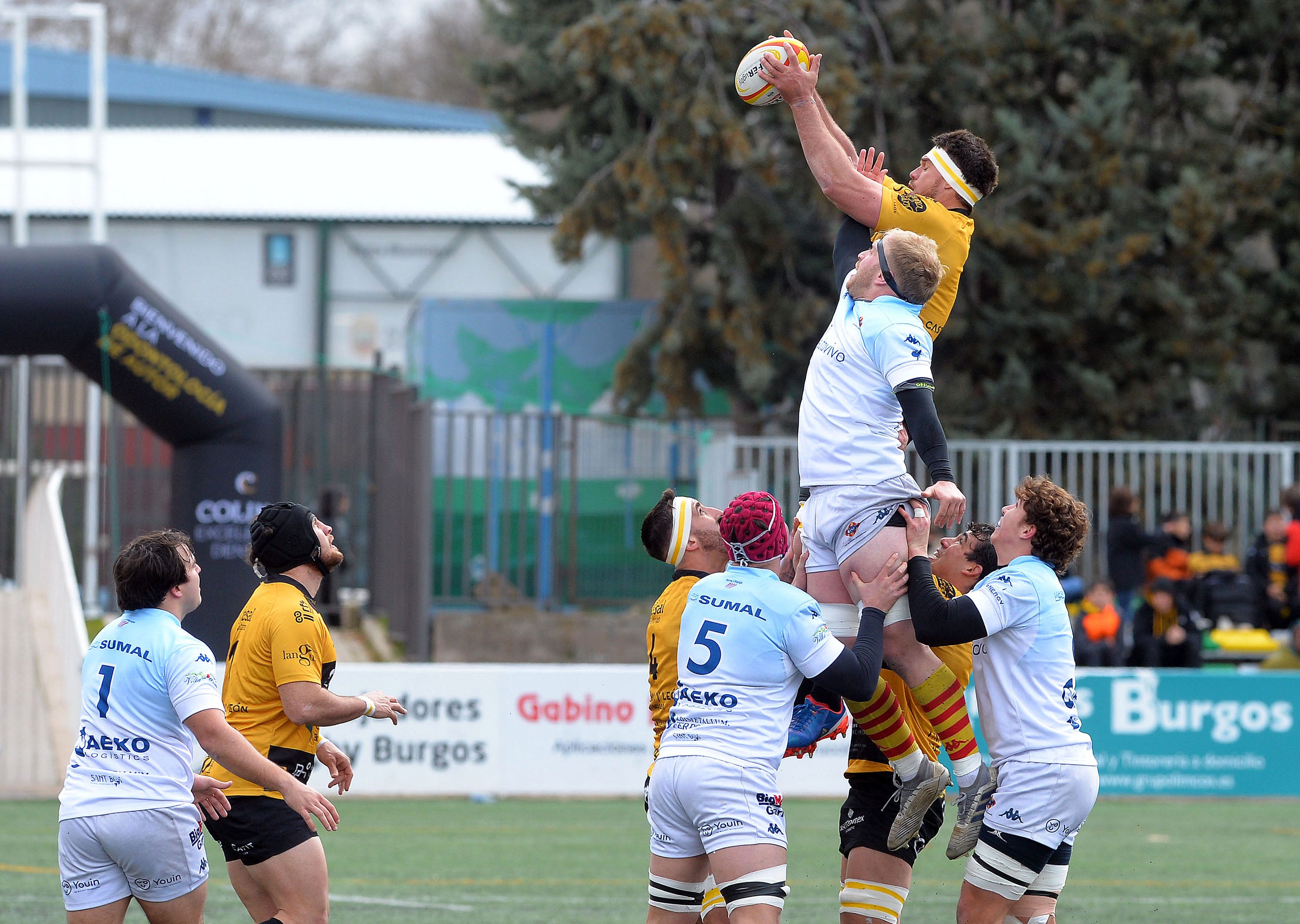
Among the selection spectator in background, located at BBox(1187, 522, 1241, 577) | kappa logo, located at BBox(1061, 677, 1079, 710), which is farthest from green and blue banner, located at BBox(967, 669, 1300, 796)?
kappa logo, located at BBox(1061, 677, 1079, 710)

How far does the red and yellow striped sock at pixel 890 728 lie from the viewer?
228 inches

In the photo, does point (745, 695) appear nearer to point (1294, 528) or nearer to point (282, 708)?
point (282, 708)

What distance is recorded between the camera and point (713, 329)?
18578 millimetres

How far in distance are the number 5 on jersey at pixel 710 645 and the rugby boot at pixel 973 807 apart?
3.98 feet

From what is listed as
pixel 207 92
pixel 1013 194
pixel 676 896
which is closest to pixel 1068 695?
pixel 676 896

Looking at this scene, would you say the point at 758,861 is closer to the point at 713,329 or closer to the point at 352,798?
the point at 352,798

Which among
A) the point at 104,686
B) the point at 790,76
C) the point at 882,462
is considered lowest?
the point at 104,686

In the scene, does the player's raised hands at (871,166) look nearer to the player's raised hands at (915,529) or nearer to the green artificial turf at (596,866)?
the player's raised hands at (915,529)

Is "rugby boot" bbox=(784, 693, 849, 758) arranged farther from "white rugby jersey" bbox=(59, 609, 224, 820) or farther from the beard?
"white rugby jersey" bbox=(59, 609, 224, 820)

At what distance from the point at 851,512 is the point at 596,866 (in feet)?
17.8

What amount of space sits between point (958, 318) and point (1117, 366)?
78.7 inches

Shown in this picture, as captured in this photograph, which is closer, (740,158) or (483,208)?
(740,158)

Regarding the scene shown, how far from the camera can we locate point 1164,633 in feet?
49.8

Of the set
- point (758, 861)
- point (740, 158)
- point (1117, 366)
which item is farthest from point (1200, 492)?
point (758, 861)
